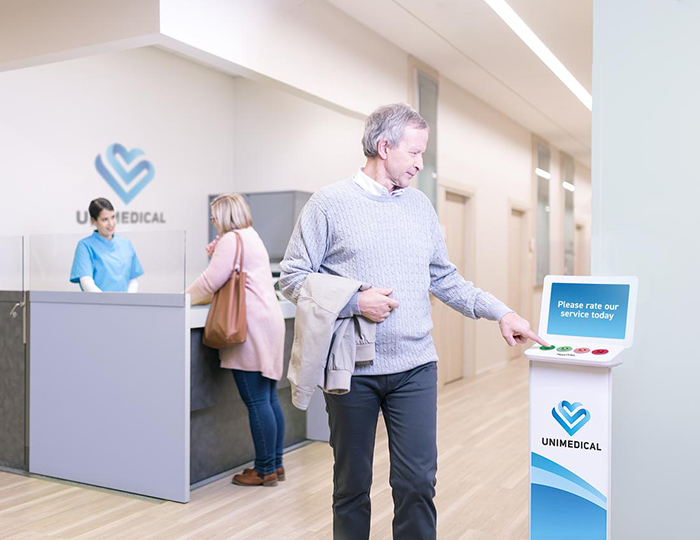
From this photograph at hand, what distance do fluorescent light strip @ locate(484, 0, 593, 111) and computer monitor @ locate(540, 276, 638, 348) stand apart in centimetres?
331

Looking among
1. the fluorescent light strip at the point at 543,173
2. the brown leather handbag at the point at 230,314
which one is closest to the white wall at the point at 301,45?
the brown leather handbag at the point at 230,314

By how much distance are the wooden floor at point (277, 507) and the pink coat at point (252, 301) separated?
0.60m

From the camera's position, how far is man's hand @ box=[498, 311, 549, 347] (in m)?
1.98

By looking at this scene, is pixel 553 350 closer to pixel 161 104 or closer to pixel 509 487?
pixel 509 487

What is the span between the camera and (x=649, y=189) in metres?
2.31

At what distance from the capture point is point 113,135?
5.63 meters

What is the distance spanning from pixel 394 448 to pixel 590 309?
677 millimetres

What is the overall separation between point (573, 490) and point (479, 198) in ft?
18.7

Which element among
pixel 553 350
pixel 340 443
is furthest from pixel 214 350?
pixel 553 350

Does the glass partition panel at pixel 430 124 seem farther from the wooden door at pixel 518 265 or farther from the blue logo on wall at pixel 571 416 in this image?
the blue logo on wall at pixel 571 416

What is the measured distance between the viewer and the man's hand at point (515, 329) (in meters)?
1.98

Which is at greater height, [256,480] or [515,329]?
[515,329]

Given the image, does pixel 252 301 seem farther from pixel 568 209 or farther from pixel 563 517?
pixel 568 209

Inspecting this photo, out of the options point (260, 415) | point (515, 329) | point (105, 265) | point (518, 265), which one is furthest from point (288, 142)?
point (515, 329)
